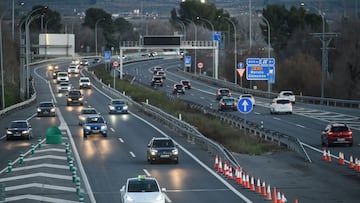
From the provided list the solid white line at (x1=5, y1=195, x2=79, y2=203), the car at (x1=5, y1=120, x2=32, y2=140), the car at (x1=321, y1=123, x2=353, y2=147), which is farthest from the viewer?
the car at (x1=5, y1=120, x2=32, y2=140)

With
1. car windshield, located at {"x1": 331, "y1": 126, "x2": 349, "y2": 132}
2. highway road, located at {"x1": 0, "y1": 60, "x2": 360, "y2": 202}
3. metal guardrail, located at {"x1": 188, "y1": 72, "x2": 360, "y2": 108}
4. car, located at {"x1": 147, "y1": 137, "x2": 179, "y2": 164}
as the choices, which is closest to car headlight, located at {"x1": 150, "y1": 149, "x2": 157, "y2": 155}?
car, located at {"x1": 147, "y1": 137, "x2": 179, "y2": 164}

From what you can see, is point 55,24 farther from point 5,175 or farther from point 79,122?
point 5,175

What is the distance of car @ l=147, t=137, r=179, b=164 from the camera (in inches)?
1464

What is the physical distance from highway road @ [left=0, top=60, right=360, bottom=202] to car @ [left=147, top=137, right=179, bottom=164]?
0.37m

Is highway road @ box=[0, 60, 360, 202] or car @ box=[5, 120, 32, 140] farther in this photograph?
car @ box=[5, 120, 32, 140]

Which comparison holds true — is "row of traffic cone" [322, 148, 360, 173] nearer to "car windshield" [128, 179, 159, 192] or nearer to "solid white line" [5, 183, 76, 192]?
"solid white line" [5, 183, 76, 192]

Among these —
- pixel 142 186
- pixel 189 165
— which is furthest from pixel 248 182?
pixel 142 186

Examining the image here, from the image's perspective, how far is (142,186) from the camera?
2442cm

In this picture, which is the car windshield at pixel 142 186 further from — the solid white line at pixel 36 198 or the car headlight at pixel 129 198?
the solid white line at pixel 36 198

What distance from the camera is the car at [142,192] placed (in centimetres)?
2384

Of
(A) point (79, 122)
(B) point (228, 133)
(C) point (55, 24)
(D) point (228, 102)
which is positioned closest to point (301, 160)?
(B) point (228, 133)

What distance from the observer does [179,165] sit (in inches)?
1468

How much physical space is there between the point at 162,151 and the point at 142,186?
1280 centimetres

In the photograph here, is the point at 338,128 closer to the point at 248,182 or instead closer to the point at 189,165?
the point at 189,165
